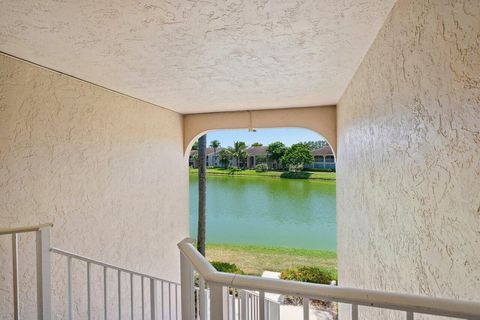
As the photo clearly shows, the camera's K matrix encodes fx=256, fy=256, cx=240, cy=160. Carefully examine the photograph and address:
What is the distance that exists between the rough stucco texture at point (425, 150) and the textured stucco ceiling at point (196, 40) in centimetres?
33

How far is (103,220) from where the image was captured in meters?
2.85

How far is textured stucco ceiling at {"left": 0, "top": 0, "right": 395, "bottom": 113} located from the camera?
141cm

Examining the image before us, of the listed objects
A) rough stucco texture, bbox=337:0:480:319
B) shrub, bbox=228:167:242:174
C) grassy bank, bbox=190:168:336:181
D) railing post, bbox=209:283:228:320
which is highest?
rough stucco texture, bbox=337:0:480:319

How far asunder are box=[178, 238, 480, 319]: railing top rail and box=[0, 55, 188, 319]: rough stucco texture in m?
1.94

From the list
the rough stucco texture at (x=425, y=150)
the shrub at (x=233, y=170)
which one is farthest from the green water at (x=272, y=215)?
the rough stucco texture at (x=425, y=150)

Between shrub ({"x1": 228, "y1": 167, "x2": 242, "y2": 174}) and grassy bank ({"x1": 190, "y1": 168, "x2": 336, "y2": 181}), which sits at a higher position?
shrub ({"x1": 228, "y1": 167, "x2": 242, "y2": 174})

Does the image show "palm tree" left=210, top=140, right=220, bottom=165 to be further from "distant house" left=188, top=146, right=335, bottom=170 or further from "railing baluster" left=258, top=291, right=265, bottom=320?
"railing baluster" left=258, top=291, right=265, bottom=320

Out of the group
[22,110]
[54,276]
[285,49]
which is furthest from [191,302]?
[22,110]

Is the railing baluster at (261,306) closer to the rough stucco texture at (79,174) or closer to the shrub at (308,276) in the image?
the rough stucco texture at (79,174)

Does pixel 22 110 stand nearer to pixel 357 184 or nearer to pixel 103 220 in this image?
pixel 103 220

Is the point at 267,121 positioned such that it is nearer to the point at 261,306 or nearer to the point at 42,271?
the point at 42,271

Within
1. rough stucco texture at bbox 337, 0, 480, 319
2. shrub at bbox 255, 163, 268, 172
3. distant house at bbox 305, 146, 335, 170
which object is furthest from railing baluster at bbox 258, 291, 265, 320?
shrub at bbox 255, 163, 268, 172

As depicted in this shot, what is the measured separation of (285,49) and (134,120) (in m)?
2.28

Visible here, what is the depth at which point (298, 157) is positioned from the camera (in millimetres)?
15344
